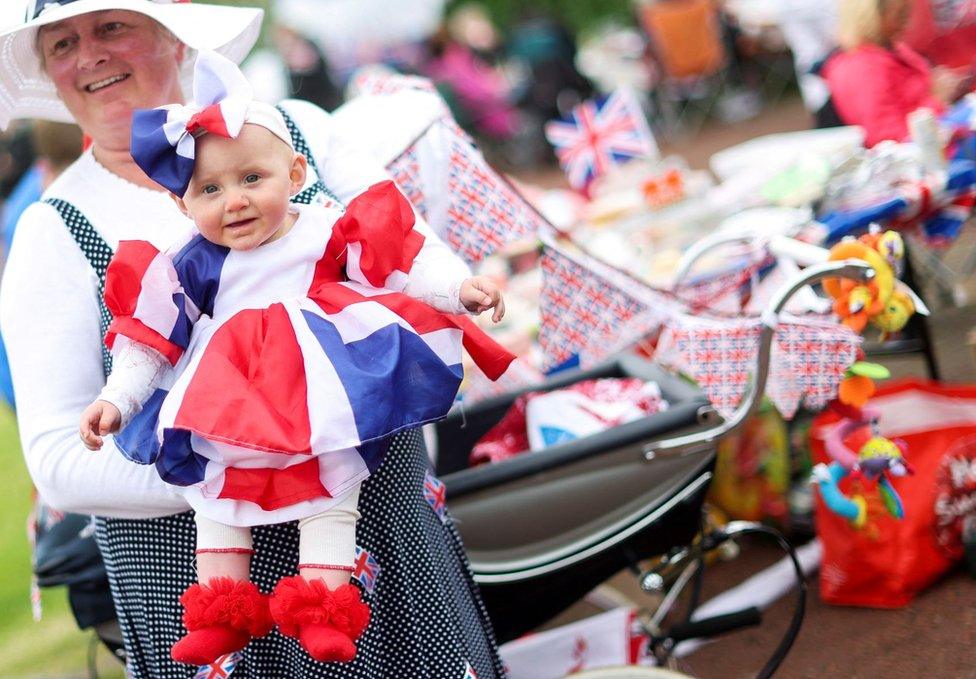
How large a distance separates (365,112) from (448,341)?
96 cm

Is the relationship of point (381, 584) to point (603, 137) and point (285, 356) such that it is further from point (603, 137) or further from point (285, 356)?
point (603, 137)

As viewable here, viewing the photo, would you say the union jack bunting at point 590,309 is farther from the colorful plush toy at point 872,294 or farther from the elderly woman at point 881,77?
the elderly woman at point 881,77

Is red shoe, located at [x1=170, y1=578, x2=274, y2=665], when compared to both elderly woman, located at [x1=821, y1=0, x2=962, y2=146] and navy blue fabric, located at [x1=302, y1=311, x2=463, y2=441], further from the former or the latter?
elderly woman, located at [x1=821, y1=0, x2=962, y2=146]

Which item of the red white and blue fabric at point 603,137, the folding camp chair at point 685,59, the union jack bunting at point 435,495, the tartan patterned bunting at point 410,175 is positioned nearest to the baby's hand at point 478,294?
the union jack bunting at point 435,495

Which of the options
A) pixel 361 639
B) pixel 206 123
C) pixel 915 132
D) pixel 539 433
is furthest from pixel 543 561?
pixel 915 132

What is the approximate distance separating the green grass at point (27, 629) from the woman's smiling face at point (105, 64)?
8.93 ft

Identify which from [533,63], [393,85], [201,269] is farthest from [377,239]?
[533,63]

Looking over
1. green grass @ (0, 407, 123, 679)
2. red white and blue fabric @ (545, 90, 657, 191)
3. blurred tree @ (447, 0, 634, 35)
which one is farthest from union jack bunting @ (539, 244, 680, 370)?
blurred tree @ (447, 0, 634, 35)

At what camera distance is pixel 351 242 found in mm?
1822

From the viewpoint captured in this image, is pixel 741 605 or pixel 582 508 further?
pixel 741 605

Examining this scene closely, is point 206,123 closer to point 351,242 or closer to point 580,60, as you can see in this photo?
point 351,242

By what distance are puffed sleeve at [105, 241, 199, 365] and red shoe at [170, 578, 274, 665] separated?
0.38 meters

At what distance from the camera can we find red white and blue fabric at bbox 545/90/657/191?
5.75m

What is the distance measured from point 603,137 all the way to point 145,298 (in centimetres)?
432
